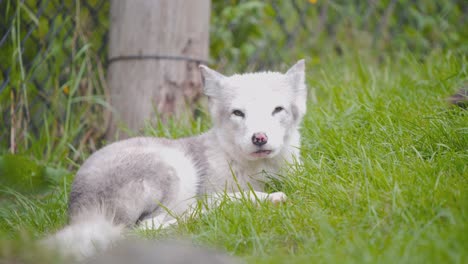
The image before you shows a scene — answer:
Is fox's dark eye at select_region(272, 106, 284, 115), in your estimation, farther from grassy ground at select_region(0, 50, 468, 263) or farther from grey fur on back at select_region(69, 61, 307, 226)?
grassy ground at select_region(0, 50, 468, 263)

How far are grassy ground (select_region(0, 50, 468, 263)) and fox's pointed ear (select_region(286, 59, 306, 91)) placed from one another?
1.22 ft

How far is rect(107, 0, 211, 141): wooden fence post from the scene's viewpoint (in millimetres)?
3943

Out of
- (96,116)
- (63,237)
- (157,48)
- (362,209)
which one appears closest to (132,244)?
(63,237)

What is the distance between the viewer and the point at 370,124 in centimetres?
321

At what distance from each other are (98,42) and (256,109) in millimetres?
2235

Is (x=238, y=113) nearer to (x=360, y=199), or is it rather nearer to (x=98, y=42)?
(x=360, y=199)

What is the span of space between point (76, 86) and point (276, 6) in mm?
2269

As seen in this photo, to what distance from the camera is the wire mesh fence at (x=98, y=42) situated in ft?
13.0

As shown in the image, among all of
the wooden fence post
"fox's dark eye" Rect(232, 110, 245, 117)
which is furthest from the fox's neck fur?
the wooden fence post

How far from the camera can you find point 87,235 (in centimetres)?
229

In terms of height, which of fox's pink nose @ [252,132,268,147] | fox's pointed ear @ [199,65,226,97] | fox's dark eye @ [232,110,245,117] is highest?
fox's pointed ear @ [199,65,226,97]

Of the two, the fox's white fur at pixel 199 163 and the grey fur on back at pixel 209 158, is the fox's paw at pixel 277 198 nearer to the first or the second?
the fox's white fur at pixel 199 163

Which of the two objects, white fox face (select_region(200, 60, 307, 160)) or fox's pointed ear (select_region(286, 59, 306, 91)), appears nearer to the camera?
white fox face (select_region(200, 60, 307, 160))

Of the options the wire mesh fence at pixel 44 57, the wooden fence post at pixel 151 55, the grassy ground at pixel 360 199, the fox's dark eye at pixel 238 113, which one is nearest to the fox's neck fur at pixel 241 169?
the grassy ground at pixel 360 199
